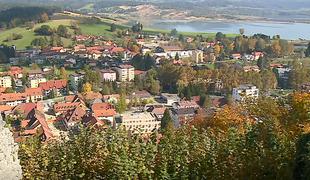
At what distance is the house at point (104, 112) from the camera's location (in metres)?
16.4

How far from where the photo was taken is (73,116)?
1612 cm

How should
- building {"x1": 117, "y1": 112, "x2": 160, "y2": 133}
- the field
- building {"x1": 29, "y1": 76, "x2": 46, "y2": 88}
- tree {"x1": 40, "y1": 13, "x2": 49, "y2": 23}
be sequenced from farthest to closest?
tree {"x1": 40, "y1": 13, "x2": 49, "y2": 23} < the field < building {"x1": 29, "y1": 76, "x2": 46, "y2": 88} < building {"x1": 117, "y1": 112, "x2": 160, "y2": 133}

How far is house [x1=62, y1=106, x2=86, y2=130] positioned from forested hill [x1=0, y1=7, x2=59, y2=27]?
81.5 ft

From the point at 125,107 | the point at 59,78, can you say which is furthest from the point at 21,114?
the point at 59,78

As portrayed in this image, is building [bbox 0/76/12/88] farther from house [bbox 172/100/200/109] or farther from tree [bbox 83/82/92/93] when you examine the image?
house [bbox 172/100/200/109]

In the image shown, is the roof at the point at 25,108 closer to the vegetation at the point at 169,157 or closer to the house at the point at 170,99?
the house at the point at 170,99

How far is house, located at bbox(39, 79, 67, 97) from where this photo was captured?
831 inches

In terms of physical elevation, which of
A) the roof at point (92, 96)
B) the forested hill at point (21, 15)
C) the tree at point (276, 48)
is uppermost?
the forested hill at point (21, 15)

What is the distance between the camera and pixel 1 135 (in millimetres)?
3254

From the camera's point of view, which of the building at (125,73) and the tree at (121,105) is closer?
the tree at (121,105)

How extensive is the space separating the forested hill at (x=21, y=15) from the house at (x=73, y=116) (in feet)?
81.5

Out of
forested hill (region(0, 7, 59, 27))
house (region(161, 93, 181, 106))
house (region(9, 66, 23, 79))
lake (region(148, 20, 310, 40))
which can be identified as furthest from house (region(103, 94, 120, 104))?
lake (region(148, 20, 310, 40))

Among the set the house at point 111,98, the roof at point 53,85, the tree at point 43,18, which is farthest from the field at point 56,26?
the house at point 111,98

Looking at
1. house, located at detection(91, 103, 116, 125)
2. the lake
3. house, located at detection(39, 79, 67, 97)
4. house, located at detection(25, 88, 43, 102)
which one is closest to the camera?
house, located at detection(91, 103, 116, 125)
